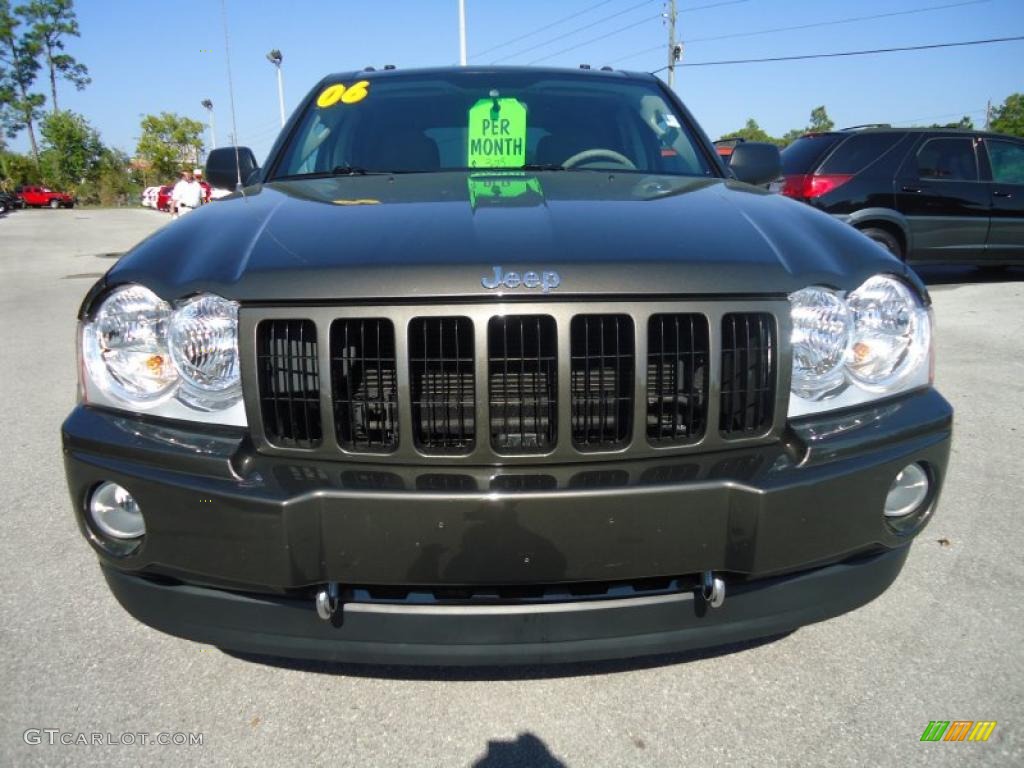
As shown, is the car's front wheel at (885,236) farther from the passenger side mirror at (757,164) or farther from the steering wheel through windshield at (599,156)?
the steering wheel through windshield at (599,156)

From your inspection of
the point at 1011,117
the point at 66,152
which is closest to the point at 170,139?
the point at 66,152

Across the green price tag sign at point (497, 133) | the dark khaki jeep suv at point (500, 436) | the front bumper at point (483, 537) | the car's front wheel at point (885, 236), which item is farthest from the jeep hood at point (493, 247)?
the car's front wheel at point (885, 236)

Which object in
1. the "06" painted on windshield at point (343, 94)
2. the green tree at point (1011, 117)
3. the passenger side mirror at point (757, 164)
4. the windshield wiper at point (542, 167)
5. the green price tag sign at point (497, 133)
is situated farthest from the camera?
the green tree at point (1011, 117)

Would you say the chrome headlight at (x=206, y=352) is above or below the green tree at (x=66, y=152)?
below

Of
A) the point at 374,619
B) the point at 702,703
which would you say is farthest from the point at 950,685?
the point at 374,619

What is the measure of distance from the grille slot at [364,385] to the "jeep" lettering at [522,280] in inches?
9.5

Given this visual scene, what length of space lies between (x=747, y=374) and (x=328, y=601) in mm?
1072

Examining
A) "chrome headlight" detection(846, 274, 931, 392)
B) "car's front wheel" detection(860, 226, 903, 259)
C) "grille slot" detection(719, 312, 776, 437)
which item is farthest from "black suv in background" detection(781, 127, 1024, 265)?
"grille slot" detection(719, 312, 776, 437)

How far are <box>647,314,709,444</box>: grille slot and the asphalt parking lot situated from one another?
76 cm

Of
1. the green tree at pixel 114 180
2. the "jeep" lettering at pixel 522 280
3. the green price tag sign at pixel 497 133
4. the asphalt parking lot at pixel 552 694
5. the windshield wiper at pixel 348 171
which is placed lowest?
the asphalt parking lot at pixel 552 694

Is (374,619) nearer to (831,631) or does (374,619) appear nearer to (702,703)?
(702,703)

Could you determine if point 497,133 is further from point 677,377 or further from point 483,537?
point 483,537

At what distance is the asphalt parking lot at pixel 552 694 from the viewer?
6.09ft

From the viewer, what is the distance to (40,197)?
58.9 metres
